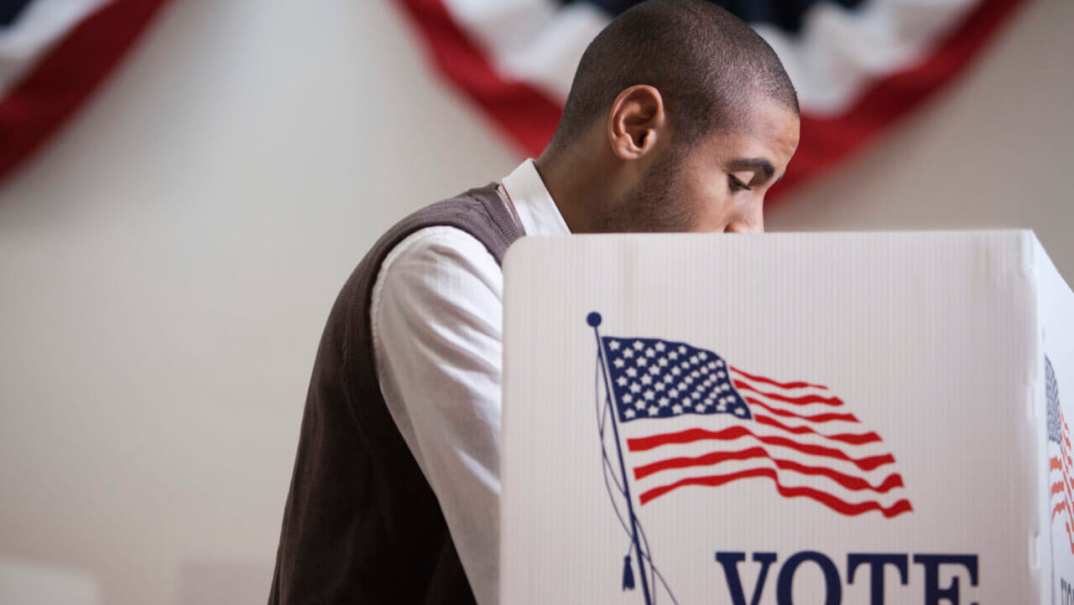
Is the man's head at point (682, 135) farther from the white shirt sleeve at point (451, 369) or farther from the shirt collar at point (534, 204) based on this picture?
the white shirt sleeve at point (451, 369)

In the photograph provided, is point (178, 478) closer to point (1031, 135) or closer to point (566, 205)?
point (566, 205)

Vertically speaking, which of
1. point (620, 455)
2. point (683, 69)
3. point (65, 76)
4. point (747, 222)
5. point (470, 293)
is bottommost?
point (620, 455)

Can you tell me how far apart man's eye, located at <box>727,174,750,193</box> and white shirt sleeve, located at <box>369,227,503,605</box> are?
331mm

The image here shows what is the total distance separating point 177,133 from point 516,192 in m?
1.08

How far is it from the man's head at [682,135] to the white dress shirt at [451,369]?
27 centimetres

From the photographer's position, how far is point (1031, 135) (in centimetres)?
203

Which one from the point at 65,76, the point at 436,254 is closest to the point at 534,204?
the point at 436,254

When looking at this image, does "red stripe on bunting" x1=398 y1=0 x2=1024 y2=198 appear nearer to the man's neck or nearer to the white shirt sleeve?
the man's neck

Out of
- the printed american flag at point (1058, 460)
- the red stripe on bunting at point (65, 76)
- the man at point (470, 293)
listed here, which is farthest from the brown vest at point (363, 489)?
the red stripe on bunting at point (65, 76)

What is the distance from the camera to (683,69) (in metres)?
1.31

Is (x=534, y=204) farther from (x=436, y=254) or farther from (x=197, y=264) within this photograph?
(x=197, y=264)

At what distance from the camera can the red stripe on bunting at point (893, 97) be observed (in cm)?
201

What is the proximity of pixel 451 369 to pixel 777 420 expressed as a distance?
0.27 m

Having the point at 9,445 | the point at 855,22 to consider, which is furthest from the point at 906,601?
the point at 9,445
